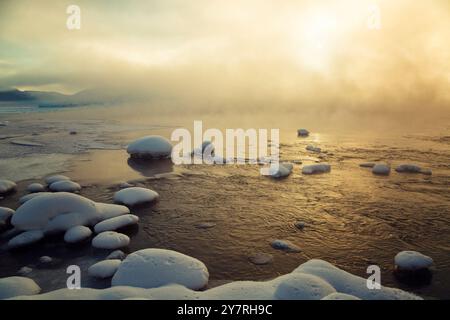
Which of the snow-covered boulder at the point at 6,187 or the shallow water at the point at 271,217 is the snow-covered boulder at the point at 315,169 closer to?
the shallow water at the point at 271,217

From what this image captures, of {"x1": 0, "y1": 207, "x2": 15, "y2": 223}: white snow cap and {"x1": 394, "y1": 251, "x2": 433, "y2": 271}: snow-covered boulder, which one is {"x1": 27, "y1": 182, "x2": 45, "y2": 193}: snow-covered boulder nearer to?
{"x1": 0, "y1": 207, "x2": 15, "y2": 223}: white snow cap

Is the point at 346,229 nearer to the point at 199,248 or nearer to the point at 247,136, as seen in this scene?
the point at 199,248

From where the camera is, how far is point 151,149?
1501 centimetres

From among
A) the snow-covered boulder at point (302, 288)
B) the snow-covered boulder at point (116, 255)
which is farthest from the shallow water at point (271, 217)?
the snow-covered boulder at point (302, 288)

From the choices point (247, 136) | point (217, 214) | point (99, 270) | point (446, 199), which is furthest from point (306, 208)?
point (247, 136)

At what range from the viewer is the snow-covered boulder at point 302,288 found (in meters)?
4.00

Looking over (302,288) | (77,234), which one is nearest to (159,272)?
(302,288)

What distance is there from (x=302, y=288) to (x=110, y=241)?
4.07 m

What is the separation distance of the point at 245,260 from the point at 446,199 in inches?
286

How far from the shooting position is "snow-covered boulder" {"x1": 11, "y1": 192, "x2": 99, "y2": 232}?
6750 millimetres

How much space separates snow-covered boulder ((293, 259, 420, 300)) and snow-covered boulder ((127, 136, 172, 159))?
1112 cm

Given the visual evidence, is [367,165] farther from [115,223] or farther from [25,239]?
[25,239]

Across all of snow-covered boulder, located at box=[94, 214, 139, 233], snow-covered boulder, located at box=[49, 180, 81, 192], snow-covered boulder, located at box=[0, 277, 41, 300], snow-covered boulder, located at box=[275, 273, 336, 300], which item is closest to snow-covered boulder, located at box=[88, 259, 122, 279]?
snow-covered boulder, located at box=[0, 277, 41, 300]

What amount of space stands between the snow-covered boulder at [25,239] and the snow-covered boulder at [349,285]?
558 cm
